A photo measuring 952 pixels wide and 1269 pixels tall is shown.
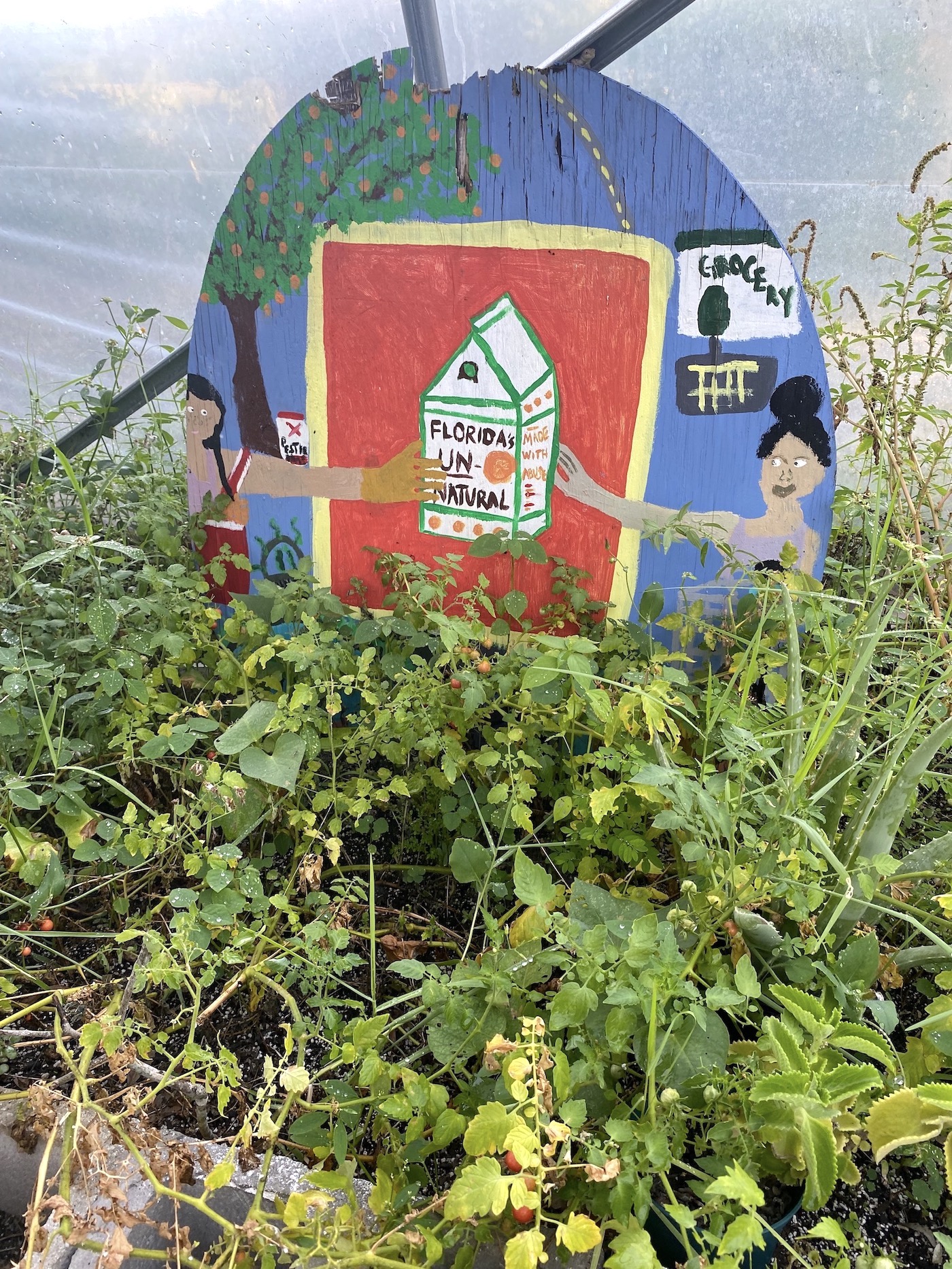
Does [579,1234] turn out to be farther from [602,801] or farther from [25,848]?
[25,848]

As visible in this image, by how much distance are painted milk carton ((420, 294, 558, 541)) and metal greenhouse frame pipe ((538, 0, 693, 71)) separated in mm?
456

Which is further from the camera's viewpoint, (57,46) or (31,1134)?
(57,46)

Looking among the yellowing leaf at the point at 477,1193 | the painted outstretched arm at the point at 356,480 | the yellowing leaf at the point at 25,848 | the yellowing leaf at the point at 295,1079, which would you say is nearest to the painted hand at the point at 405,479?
the painted outstretched arm at the point at 356,480

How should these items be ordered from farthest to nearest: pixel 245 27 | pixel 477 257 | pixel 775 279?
pixel 245 27 → pixel 477 257 → pixel 775 279

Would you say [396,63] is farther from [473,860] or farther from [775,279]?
[473,860]

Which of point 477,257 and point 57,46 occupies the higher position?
Answer: point 57,46

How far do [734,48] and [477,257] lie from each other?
0.79 meters

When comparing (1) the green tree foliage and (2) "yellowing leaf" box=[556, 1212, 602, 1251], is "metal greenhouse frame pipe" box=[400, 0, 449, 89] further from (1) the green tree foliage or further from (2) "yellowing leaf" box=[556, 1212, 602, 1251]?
(2) "yellowing leaf" box=[556, 1212, 602, 1251]

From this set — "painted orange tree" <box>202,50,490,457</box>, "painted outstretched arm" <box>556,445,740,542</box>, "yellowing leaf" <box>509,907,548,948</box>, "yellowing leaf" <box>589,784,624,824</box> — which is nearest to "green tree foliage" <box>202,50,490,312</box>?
"painted orange tree" <box>202,50,490,457</box>

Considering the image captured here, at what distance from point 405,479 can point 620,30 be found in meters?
0.89

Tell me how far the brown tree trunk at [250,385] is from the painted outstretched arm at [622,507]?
567mm

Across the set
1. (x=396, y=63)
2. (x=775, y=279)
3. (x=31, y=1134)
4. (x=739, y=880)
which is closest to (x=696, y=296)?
(x=775, y=279)

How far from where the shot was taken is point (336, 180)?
1.37 metres

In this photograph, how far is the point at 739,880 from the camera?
3.00 ft
